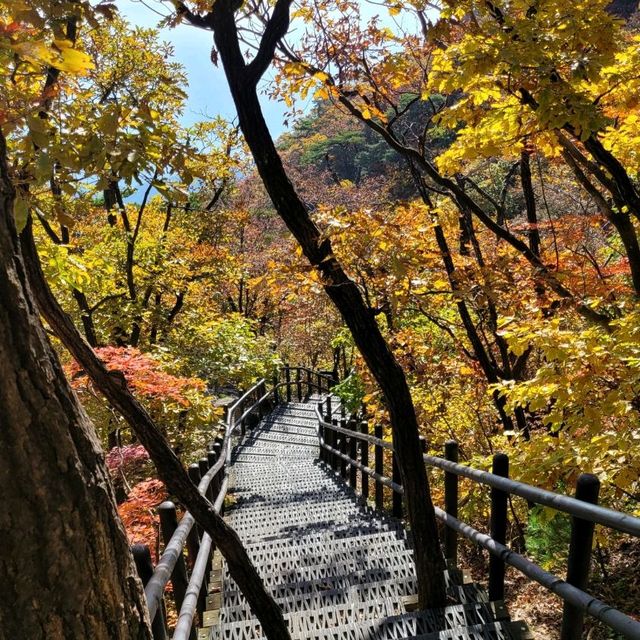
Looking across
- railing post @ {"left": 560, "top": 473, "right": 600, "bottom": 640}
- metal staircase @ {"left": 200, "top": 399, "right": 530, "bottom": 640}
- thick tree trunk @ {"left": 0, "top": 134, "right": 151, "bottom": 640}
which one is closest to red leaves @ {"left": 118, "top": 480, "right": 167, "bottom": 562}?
metal staircase @ {"left": 200, "top": 399, "right": 530, "bottom": 640}

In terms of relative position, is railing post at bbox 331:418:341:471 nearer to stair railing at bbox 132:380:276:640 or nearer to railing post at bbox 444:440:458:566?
stair railing at bbox 132:380:276:640

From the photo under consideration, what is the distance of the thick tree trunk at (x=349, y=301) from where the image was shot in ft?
9.66

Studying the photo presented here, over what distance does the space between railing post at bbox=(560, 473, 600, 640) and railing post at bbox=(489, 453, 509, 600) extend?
67cm

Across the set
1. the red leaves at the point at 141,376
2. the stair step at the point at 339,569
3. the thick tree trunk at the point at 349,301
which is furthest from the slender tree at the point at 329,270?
the red leaves at the point at 141,376

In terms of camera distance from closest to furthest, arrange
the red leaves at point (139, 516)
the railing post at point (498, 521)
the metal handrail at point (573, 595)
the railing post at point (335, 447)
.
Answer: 1. the metal handrail at point (573, 595)
2. the railing post at point (498, 521)
3. the red leaves at point (139, 516)
4. the railing post at point (335, 447)

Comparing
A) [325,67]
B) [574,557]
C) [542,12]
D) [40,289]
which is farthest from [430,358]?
[40,289]

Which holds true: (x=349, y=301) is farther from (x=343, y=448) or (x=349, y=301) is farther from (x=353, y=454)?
(x=343, y=448)

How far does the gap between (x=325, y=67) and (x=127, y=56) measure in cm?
787

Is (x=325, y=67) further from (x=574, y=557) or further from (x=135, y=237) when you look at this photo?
(x=135, y=237)

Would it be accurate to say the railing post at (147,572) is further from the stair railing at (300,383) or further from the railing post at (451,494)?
the stair railing at (300,383)

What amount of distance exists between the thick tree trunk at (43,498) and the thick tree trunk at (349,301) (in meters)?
2.04

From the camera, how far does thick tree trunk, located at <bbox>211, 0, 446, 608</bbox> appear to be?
295 cm

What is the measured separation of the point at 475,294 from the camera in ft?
20.1

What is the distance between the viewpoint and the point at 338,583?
3740 mm
